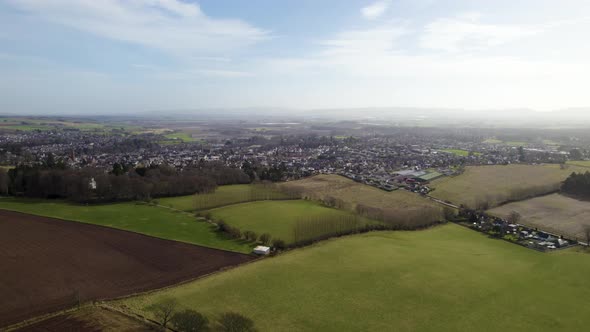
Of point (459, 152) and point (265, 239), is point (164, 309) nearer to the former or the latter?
point (265, 239)

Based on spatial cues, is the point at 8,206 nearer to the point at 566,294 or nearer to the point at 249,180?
the point at 249,180

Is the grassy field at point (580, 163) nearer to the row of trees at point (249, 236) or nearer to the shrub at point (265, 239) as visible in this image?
the row of trees at point (249, 236)

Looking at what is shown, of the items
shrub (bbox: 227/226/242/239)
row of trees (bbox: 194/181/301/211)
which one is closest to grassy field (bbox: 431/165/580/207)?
row of trees (bbox: 194/181/301/211)

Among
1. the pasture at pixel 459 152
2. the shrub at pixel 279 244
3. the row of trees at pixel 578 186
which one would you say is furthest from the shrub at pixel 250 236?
the pasture at pixel 459 152

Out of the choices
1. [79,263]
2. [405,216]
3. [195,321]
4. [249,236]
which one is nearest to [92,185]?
[79,263]

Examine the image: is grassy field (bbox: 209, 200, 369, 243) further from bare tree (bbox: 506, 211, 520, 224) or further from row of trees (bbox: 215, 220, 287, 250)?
bare tree (bbox: 506, 211, 520, 224)

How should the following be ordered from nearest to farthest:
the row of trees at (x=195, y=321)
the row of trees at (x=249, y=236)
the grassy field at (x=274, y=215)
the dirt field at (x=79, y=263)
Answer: the row of trees at (x=195, y=321) < the dirt field at (x=79, y=263) < the row of trees at (x=249, y=236) < the grassy field at (x=274, y=215)
